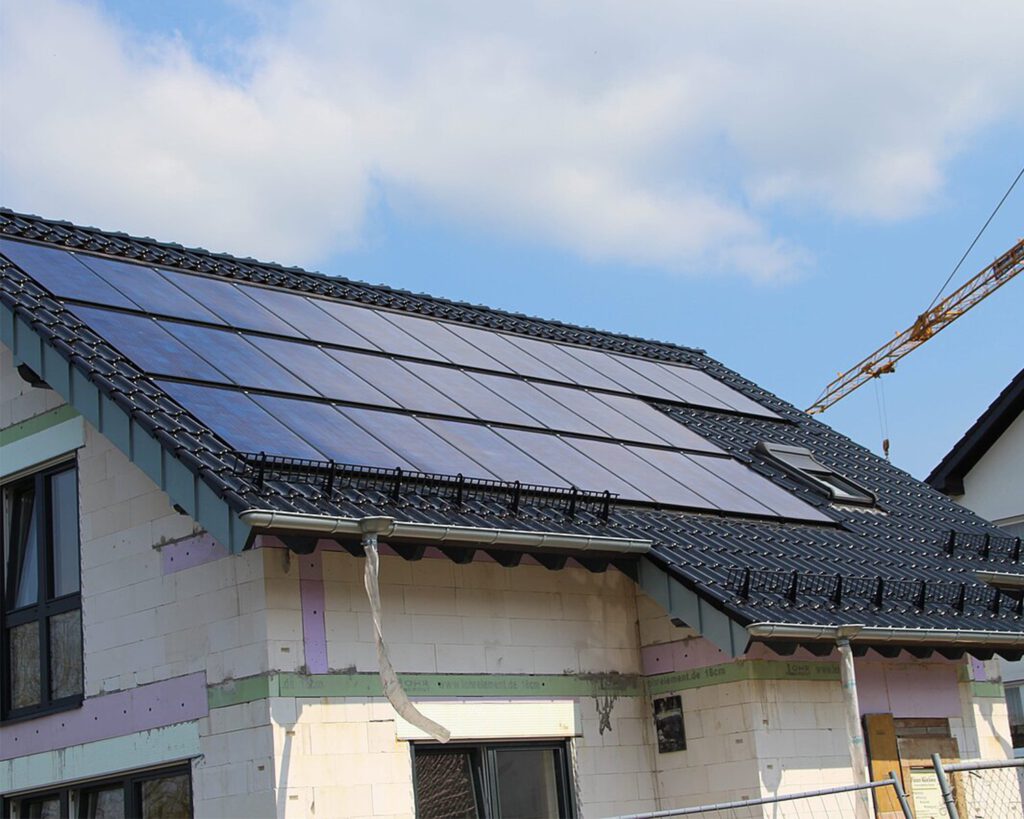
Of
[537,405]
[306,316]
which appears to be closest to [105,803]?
[306,316]

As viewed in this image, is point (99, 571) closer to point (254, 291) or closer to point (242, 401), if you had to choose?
point (242, 401)

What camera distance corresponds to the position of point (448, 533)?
11.9 m

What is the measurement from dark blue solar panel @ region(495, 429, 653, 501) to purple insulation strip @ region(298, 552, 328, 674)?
3.18m

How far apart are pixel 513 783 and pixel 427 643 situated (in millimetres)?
1507

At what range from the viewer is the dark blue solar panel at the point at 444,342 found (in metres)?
17.0

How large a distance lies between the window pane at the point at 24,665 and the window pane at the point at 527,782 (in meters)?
4.22

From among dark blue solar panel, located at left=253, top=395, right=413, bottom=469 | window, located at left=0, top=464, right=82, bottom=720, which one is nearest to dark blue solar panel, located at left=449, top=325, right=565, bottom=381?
dark blue solar panel, located at left=253, top=395, right=413, bottom=469

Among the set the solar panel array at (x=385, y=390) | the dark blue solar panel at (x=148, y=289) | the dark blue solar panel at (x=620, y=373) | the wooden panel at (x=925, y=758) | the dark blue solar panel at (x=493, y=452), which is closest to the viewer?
the solar panel array at (x=385, y=390)

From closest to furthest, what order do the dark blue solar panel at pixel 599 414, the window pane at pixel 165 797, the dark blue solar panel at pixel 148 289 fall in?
the window pane at pixel 165 797 → the dark blue solar panel at pixel 148 289 → the dark blue solar panel at pixel 599 414

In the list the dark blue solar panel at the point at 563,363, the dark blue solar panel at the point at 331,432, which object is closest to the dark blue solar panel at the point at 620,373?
the dark blue solar panel at the point at 563,363

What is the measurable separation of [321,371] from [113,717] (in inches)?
151

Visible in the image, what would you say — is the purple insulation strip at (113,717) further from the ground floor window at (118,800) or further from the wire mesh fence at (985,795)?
the wire mesh fence at (985,795)

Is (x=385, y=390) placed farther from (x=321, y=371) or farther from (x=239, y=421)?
(x=239, y=421)

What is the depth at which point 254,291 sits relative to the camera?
16.5 metres
